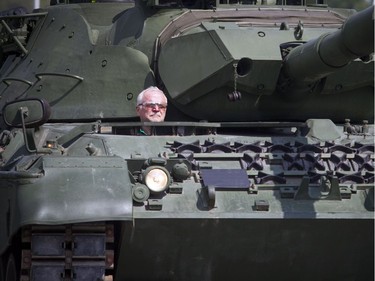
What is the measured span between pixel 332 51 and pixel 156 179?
199 centimetres

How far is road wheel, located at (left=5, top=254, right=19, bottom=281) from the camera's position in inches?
409

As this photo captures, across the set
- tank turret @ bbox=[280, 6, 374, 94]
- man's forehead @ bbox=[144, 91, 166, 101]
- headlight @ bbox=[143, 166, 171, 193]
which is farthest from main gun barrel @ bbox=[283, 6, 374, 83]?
headlight @ bbox=[143, 166, 171, 193]

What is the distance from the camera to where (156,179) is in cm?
1010

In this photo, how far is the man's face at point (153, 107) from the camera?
1165 centimetres

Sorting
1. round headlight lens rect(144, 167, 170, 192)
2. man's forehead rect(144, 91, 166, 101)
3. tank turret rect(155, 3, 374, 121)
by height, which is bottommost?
round headlight lens rect(144, 167, 170, 192)

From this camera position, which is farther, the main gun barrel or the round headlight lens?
the round headlight lens

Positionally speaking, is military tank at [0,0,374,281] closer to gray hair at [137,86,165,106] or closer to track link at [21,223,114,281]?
track link at [21,223,114,281]

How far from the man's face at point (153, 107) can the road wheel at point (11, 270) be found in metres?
A: 2.12

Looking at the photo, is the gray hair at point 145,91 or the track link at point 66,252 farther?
the gray hair at point 145,91

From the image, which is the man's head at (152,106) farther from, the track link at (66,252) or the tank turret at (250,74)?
the track link at (66,252)

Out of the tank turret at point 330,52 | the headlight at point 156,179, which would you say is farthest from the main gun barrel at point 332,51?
the headlight at point 156,179

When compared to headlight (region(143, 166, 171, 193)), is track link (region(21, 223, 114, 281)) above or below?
below

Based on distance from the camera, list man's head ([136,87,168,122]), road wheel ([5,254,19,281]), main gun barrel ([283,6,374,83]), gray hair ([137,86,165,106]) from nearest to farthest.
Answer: main gun barrel ([283,6,374,83]) → road wheel ([5,254,19,281]) → man's head ([136,87,168,122]) → gray hair ([137,86,165,106])

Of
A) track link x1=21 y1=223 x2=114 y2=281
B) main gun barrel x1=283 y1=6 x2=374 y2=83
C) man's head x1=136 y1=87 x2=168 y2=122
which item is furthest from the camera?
man's head x1=136 y1=87 x2=168 y2=122
